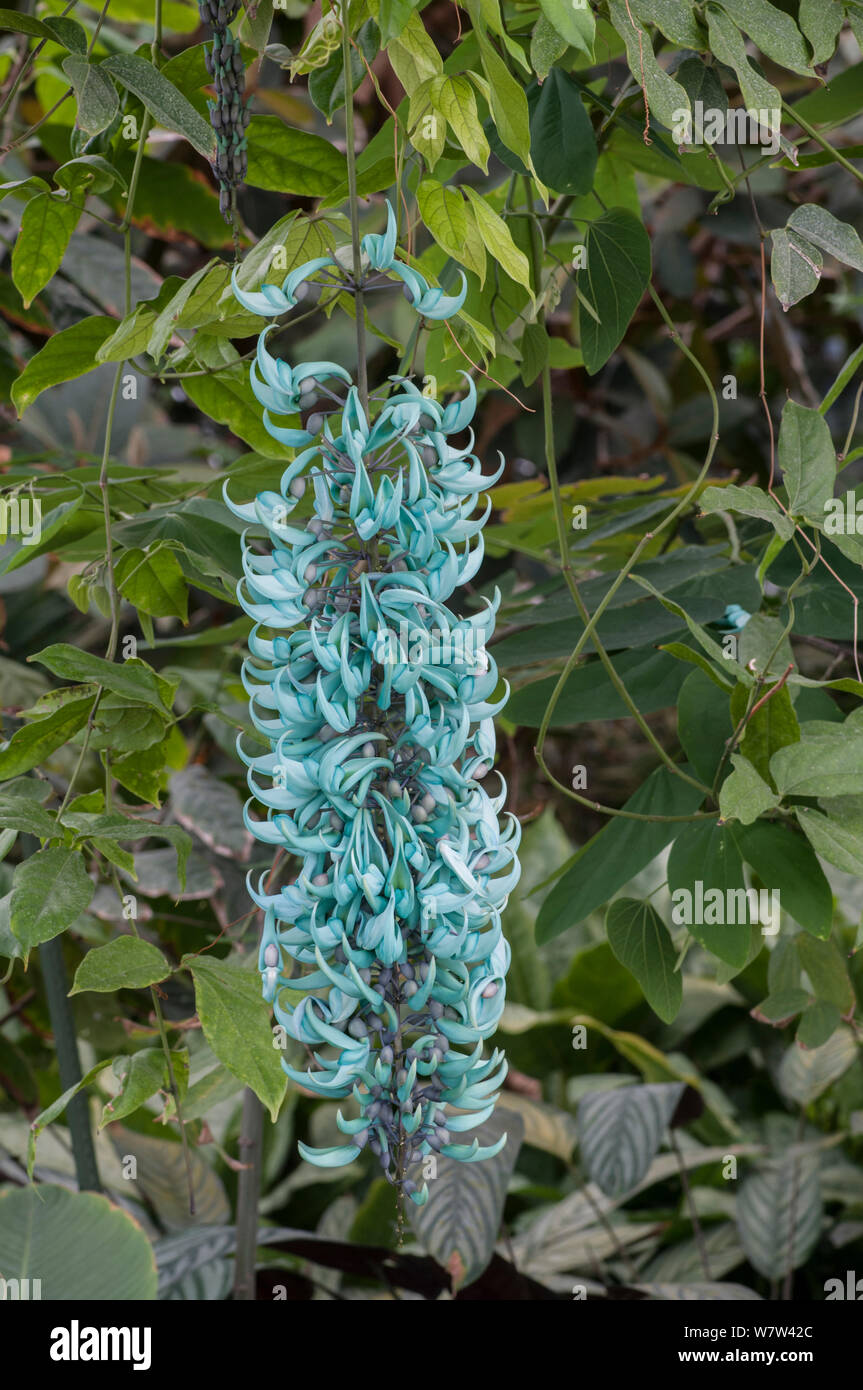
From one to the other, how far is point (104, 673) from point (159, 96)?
0.29 m

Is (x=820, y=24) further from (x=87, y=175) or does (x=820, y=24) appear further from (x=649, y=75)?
(x=87, y=175)

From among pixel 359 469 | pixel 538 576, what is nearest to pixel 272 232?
pixel 359 469

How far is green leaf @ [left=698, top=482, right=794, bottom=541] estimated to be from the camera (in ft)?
1.72

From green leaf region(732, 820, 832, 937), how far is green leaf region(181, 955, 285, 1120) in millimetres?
259

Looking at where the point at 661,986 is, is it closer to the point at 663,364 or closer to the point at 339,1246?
the point at 339,1246

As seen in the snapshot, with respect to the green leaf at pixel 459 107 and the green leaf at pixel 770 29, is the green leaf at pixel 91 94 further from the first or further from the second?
the green leaf at pixel 770 29

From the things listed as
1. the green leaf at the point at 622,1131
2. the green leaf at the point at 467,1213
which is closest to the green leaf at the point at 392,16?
the green leaf at the point at 467,1213

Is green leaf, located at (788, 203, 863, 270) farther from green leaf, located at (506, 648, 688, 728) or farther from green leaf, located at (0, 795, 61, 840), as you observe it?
green leaf, located at (0, 795, 61, 840)

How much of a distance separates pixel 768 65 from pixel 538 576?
0.80 meters

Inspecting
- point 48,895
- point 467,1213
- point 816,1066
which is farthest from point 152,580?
point 816,1066

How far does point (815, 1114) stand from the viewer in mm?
1679

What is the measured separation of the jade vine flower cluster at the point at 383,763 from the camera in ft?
1.52

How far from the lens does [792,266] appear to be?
58cm

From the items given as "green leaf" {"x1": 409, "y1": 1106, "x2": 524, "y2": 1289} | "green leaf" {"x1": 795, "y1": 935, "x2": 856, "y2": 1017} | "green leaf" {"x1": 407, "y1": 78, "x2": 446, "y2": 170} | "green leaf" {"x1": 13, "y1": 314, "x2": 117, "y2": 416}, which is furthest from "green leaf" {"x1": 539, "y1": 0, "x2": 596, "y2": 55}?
"green leaf" {"x1": 409, "y1": 1106, "x2": 524, "y2": 1289}
